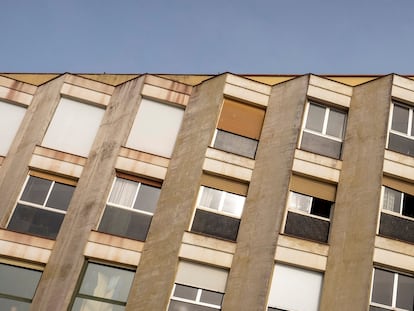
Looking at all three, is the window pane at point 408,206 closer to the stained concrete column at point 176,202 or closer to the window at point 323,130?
the window at point 323,130

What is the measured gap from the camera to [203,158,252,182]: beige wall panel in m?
13.4

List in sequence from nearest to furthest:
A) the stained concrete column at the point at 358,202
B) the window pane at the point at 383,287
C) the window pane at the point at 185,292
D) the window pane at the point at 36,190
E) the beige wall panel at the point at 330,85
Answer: the stained concrete column at the point at 358,202 → the window pane at the point at 383,287 → the window pane at the point at 185,292 → the window pane at the point at 36,190 → the beige wall panel at the point at 330,85

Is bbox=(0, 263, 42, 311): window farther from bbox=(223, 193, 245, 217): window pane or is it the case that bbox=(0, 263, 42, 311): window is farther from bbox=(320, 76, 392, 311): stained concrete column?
bbox=(320, 76, 392, 311): stained concrete column

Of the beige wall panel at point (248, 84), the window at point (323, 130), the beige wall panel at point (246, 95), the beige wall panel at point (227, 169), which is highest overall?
the beige wall panel at point (248, 84)

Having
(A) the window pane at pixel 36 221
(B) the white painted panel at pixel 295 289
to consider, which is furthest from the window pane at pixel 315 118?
(A) the window pane at pixel 36 221

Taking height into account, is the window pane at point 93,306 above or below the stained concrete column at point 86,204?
below

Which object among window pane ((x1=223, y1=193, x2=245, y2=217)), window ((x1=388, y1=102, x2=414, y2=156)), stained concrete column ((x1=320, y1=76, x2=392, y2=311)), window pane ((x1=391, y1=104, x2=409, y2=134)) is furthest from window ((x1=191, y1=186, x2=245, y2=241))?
window pane ((x1=391, y1=104, x2=409, y2=134))

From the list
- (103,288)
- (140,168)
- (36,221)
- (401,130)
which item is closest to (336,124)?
(401,130)

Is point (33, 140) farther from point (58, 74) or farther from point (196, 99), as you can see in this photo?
point (196, 99)

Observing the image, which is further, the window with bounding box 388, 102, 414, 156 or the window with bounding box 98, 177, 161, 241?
the window with bounding box 388, 102, 414, 156

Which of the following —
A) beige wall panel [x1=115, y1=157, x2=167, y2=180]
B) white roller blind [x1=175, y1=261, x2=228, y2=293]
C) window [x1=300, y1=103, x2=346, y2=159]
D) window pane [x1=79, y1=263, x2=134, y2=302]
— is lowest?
window pane [x1=79, y1=263, x2=134, y2=302]

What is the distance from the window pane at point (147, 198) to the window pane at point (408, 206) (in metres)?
6.51

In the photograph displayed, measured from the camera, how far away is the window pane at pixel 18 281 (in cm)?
1212

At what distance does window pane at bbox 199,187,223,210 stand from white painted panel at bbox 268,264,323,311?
2274 millimetres
